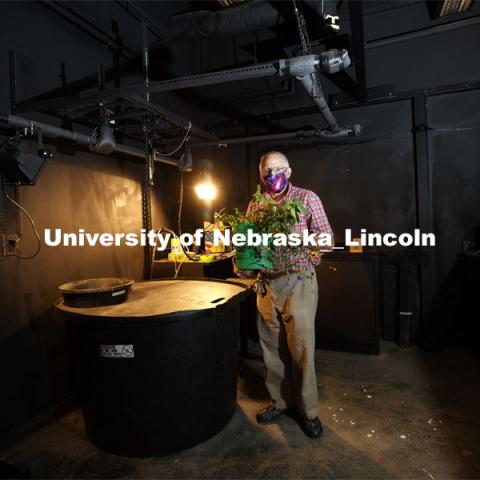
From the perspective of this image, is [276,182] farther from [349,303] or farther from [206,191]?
[206,191]

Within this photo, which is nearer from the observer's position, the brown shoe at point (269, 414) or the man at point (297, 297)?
the man at point (297, 297)

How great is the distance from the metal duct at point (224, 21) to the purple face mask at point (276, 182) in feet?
6.69

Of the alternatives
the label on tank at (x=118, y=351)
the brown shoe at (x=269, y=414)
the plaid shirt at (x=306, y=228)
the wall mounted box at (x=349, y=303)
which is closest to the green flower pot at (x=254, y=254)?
the plaid shirt at (x=306, y=228)

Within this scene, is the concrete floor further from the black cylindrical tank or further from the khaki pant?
the khaki pant

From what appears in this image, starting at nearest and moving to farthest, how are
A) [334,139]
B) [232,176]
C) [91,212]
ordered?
[91,212], [334,139], [232,176]

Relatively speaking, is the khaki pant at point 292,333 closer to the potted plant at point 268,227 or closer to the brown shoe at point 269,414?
the brown shoe at point 269,414

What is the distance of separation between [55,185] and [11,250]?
2.24ft

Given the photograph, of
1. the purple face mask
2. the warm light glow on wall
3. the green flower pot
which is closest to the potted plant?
the green flower pot

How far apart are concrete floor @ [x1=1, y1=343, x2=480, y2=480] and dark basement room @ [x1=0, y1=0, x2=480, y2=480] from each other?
0.06ft

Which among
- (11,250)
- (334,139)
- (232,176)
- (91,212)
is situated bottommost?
(11,250)

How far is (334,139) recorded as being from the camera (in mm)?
4629

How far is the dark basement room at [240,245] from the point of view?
230cm

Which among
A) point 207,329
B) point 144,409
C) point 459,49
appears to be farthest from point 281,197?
point 459,49

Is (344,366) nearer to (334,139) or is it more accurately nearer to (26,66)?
(334,139)
